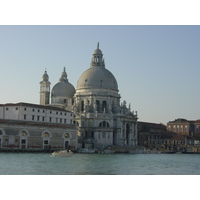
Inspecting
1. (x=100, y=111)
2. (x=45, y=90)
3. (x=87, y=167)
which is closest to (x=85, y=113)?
(x=100, y=111)

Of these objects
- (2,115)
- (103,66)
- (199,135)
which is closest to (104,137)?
(103,66)

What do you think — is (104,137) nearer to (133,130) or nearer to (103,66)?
(133,130)

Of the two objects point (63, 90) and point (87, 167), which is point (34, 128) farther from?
point (63, 90)

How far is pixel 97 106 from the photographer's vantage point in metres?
69.2

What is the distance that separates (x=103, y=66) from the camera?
73.4m

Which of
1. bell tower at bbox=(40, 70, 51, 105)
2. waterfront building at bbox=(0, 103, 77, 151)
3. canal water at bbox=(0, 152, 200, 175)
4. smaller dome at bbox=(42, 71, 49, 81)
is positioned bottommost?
canal water at bbox=(0, 152, 200, 175)

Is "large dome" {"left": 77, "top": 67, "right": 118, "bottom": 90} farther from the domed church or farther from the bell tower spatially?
the bell tower

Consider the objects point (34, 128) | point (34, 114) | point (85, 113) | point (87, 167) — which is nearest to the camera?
point (87, 167)

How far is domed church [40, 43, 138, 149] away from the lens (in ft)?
216

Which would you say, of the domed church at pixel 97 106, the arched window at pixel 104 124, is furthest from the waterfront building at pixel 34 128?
the arched window at pixel 104 124

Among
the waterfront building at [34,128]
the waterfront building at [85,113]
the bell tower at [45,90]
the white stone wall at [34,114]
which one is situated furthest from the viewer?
the bell tower at [45,90]

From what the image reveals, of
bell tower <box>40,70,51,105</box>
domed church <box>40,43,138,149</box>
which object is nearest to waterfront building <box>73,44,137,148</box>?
domed church <box>40,43,138,149</box>

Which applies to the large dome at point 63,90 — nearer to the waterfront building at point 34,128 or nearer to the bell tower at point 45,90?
the bell tower at point 45,90

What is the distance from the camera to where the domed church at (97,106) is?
216ft
